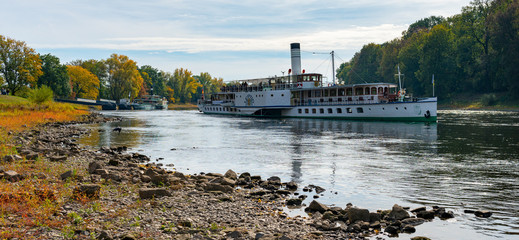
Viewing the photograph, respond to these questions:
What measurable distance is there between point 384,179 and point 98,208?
1255cm

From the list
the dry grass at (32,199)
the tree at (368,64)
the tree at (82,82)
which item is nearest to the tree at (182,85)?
the tree at (82,82)

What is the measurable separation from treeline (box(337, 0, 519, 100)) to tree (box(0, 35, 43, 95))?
299 feet

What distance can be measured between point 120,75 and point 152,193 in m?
128

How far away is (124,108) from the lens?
5344 inches

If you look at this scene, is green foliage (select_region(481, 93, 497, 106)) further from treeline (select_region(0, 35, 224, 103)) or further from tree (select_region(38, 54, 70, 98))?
tree (select_region(38, 54, 70, 98))

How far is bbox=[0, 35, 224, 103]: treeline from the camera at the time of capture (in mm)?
86188

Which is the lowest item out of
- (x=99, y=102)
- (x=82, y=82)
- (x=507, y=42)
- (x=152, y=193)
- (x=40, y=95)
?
(x=152, y=193)

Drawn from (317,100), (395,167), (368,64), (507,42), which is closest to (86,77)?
(317,100)

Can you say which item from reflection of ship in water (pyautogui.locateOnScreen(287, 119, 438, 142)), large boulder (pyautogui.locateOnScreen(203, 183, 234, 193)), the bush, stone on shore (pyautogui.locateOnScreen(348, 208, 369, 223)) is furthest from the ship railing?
stone on shore (pyautogui.locateOnScreen(348, 208, 369, 223))

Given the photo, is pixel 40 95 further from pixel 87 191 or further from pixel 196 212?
pixel 196 212

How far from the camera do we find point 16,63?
86.0 m

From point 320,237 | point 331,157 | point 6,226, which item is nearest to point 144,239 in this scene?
point 6,226

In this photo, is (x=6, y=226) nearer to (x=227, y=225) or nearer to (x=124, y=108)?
(x=227, y=225)

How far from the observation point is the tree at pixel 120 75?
133750 mm
